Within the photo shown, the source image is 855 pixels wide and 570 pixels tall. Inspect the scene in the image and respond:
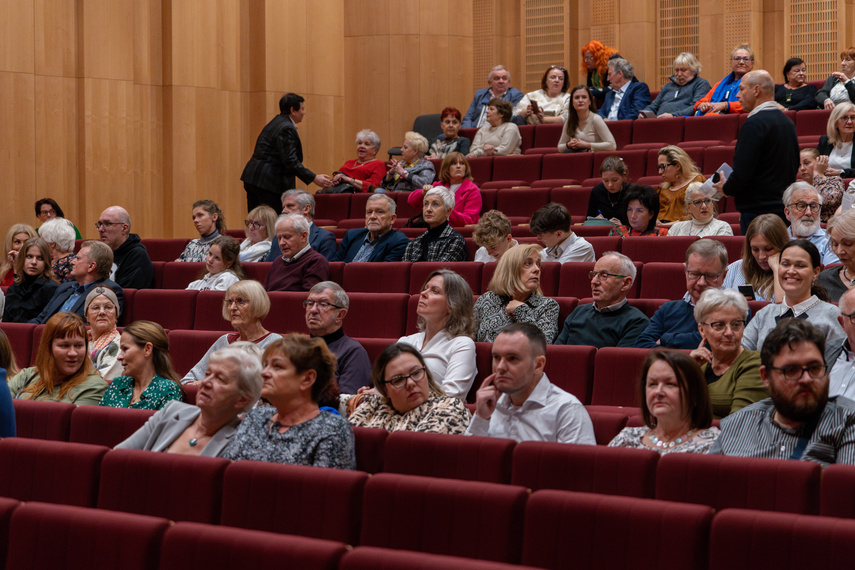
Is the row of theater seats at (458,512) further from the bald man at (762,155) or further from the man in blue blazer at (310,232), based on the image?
the man in blue blazer at (310,232)

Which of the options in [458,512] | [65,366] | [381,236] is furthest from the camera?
[381,236]

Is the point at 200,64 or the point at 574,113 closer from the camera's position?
the point at 574,113

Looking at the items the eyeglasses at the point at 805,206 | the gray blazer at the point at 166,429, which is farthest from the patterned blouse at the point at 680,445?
the eyeglasses at the point at 805,206

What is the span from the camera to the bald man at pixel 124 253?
3936 millimetres

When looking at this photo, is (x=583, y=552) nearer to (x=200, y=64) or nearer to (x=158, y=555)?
(x=158, y=555)

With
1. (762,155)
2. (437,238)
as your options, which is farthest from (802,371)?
(437,238)

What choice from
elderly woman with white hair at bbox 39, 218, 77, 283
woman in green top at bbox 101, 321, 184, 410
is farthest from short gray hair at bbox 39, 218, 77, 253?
woman in green top at bbox 101, 321, 184, 410

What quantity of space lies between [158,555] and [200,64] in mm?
4448

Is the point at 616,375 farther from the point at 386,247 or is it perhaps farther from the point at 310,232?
the point at 310,232

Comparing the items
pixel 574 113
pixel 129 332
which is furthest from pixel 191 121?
pixel 129 332

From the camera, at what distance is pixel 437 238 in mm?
3814

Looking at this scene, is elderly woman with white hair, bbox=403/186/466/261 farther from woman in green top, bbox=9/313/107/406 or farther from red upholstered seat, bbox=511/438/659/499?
red upholstered seat, bbox=511/438/659/499

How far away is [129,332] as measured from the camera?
2.57 metres

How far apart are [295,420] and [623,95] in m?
4.37
